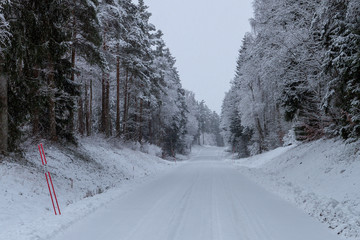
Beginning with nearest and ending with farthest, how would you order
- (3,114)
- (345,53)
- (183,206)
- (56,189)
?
(183,206) → (3,114) → (345,53) → (56,189)

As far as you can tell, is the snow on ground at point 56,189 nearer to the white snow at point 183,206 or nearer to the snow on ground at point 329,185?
the white snow at point 183,206

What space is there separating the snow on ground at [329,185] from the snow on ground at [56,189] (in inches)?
240

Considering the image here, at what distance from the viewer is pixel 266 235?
18.8 feet

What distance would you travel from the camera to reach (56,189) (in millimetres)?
9898

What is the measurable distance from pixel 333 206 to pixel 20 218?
779cm

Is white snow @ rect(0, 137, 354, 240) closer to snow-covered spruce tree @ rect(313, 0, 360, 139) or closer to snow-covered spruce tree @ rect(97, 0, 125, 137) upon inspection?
snow-covered spruce tree @ rect(313, 0, 360, 139)

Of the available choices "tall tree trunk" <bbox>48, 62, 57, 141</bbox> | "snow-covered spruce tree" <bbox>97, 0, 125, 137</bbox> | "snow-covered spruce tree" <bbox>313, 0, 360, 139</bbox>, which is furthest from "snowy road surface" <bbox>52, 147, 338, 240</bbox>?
"snow-covered spruce tree" <bbox>97, 0, 125, 137</bbox>

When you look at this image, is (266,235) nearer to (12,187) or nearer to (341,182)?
(341,182)

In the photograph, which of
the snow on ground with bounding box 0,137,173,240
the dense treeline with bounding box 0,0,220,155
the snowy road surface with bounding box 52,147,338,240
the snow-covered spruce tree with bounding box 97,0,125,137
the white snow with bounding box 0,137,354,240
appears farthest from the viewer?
the snow-covered spruce tree with bounding box 97,0,125,137

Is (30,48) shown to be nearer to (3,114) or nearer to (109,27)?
(3,114)

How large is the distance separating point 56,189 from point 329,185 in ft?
30.4

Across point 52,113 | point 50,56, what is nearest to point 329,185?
point 50,56

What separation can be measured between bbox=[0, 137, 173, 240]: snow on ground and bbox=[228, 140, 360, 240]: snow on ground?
6.09 m

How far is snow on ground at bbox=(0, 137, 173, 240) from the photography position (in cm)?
645
